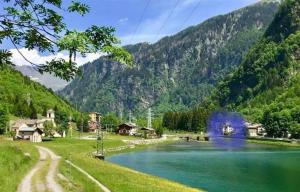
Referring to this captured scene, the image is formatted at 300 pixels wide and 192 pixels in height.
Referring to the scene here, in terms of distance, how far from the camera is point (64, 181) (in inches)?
2621

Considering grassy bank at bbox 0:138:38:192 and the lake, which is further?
the lake

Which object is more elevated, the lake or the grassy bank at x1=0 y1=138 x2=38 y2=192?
the grassy bank at x1=0 y1=138 x2=38 y2=192

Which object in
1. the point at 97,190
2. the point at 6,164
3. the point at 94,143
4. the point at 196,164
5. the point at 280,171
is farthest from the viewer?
the point at 94,143

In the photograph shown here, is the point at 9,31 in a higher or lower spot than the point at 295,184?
higher

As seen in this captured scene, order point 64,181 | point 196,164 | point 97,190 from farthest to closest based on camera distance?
point 196,164 < point 64,181 < point 97,190

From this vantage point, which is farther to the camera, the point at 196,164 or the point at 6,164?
the point at 196,164

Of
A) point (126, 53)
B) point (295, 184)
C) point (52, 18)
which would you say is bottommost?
point (295, 184)

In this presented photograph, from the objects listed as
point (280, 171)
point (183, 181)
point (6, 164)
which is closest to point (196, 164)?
point (280, 171)

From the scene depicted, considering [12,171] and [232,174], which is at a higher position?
[12,171]

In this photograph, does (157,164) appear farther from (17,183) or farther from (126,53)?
(126,53)

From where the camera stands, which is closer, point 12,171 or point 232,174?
point 12,171

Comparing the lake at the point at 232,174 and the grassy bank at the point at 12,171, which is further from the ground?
the grassy bank at the point at 12,171

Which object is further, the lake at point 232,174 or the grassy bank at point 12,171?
the lake at point 232,174

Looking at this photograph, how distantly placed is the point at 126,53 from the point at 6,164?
61.5 metres
